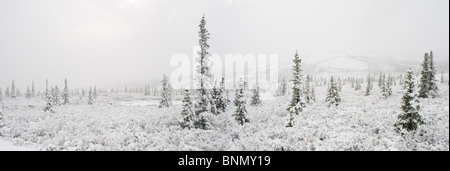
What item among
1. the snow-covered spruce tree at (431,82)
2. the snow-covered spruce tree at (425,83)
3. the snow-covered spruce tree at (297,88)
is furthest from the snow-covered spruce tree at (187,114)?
the snow-covered spruce tree at (431,82)

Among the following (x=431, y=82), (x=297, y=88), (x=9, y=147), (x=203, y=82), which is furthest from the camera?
(x=431, y=82)

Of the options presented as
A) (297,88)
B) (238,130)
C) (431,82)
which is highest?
(431,82)

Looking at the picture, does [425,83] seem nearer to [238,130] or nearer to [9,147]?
[238,130]

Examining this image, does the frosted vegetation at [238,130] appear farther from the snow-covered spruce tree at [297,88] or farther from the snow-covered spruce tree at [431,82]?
the snow-covered spruce tree at [431,82]

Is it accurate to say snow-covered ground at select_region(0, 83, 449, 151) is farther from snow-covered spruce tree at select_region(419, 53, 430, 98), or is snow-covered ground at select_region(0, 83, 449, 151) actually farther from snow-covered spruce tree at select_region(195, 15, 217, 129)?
snow-covered spruce tree at select_region(419, 53, 430, 98)

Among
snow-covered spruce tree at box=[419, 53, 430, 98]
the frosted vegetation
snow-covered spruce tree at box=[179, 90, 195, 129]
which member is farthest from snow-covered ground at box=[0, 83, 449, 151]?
snow-covered spruce tree at box=[419, 53, 430, 98]

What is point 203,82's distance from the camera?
19047mm

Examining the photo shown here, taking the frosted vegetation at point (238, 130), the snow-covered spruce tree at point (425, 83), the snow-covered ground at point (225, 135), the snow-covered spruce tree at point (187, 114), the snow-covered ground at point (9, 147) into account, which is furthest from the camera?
the snow-covered spruce tree at point (425, 83)

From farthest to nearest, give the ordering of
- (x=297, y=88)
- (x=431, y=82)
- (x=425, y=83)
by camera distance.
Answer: (x=431, y=82)
(x=425, y=83)
(x=297, y=88)

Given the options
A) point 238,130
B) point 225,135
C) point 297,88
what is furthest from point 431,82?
point 225,135

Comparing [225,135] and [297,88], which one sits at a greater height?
[297,88]

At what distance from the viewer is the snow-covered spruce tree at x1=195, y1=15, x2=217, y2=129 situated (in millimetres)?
17953

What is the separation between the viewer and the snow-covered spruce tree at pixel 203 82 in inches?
707
